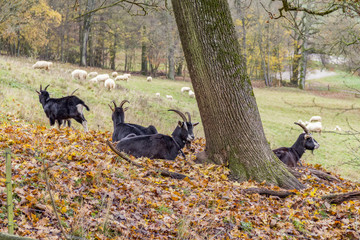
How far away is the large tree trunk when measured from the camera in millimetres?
7695

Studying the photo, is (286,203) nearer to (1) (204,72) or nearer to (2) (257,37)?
(1) (204,72)

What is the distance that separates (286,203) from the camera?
6957 millimetres

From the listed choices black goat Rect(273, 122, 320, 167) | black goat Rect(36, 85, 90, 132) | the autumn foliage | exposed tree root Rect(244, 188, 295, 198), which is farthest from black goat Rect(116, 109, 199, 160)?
black goat Rect(36, 85, 90, 132)

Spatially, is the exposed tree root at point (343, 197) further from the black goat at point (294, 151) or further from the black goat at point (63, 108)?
the black goat at point (63, 108)

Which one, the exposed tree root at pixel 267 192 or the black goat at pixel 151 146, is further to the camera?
the black goat at pixel 151 146

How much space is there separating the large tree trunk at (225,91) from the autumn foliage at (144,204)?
44cm

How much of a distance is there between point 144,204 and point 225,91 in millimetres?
3264

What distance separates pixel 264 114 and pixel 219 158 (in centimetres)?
2414

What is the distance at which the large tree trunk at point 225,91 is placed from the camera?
25.2 feet

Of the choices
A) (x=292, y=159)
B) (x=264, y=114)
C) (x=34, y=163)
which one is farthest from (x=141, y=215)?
(x=264, y=114)

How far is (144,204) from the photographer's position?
579 centimetres

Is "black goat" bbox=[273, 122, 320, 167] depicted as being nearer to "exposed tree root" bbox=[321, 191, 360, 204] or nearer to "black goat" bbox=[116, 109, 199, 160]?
"black goat" bbox=[116, 109, 199, 160]

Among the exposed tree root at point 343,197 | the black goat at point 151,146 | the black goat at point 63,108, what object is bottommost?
the exposed tree root at point 343,197

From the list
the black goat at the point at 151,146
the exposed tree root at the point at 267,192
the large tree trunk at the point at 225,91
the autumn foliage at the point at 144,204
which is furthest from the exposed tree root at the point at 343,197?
the black goat at the point at 151,146
